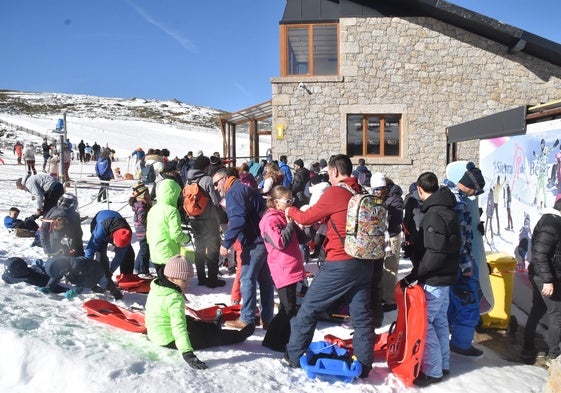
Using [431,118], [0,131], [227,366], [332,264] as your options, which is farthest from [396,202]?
[0,131]

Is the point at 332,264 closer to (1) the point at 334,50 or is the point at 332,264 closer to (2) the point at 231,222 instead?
(2) the point at 231,222

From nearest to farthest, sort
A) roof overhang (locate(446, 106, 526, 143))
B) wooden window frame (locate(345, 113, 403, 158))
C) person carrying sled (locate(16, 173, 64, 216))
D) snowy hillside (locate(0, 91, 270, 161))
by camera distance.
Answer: roof overhang (locate(446, 106, 526, 143)), person carrying sled (locate(16, 173, 64, 216)), wooden window frame (locate(345, 113, 403, 158)), snowy hillside (locate(0, 91, 270, 161))

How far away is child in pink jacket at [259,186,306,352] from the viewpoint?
4.08 m

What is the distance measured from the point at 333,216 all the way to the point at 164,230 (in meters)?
2.07

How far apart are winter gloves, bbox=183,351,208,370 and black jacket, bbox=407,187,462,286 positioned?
5.97 feet

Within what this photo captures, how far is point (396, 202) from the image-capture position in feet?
19.3

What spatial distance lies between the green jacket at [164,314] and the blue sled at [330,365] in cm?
103

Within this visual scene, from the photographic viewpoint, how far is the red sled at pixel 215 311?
4613 mm

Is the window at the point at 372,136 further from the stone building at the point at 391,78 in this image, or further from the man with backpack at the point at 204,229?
the man with backpack at the point at 204,229

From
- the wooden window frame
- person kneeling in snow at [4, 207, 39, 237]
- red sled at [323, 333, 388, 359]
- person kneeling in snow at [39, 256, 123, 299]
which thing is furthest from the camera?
the wooden window frame

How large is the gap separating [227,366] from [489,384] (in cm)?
211

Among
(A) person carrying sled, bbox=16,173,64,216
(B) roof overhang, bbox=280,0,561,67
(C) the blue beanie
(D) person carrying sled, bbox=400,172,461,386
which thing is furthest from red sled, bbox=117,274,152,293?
(B) roof overhang, bbox=280,0,561,67

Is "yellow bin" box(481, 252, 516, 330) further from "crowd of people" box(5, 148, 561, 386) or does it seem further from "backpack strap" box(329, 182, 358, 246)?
"backpack strap" box(329, 182, 358, 246)

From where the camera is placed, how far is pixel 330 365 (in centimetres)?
359
